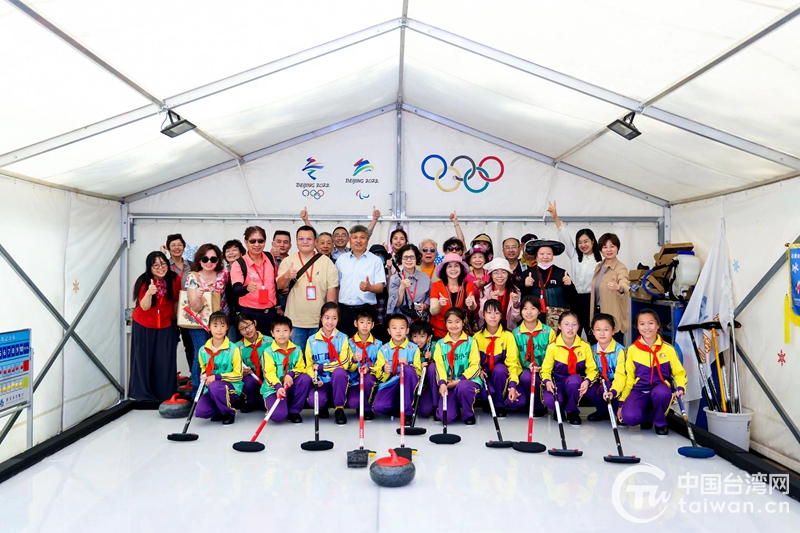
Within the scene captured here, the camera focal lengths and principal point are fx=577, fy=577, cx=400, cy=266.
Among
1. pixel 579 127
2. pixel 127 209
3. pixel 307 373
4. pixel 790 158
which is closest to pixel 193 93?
pixel 307 373

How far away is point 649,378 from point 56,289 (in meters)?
5.12

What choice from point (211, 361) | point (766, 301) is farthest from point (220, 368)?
point (766, 301)

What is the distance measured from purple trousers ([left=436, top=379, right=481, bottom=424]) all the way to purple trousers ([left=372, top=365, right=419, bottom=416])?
27cm

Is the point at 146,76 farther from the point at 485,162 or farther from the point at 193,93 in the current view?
the point at 485,162

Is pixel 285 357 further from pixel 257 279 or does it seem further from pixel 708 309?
pixel 708 309

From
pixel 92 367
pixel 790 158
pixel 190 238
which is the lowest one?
pixel 92 367

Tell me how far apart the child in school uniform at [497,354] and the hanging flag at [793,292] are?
7.02 ft

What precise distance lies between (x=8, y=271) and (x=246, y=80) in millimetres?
2339

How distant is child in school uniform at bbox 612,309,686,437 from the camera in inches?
184

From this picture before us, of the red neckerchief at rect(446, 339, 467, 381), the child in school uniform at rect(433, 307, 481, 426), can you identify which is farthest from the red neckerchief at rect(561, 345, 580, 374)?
the red neckerchief at rect(446, 339, 467, 381)

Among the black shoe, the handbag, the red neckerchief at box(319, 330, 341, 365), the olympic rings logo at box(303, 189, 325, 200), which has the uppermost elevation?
the olympic rings logo at box(303, 189, 325, 200)

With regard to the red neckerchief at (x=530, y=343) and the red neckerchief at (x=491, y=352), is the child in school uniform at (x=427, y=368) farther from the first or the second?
the red neckerchief at (x=530, y=343)

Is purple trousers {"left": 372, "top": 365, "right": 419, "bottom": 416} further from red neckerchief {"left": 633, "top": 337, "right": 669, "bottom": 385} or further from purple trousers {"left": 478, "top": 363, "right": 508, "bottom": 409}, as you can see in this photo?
red neckerchief {"left": 633, "top": 337, "right": 669, "bottom": 385}

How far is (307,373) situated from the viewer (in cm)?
496
